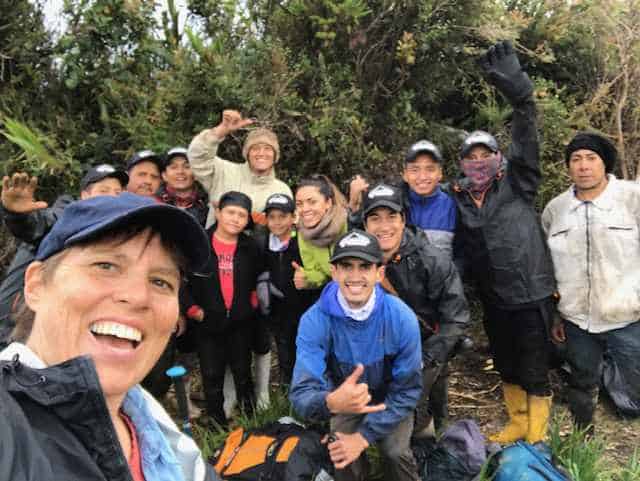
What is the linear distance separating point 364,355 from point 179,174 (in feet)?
8.22

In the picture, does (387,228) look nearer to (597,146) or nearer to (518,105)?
(518,105)

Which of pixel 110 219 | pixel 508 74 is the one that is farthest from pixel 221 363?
pixel 110 219

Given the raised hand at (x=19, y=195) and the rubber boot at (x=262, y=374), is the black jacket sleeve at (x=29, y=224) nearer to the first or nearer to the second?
the raised hand at (x=19, y=195)

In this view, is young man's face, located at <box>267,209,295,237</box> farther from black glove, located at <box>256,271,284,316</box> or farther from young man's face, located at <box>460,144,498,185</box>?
young man's face, located at <box>460,144,498,185</box>

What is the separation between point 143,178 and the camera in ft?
14.7

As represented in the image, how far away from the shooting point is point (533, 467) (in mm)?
3045

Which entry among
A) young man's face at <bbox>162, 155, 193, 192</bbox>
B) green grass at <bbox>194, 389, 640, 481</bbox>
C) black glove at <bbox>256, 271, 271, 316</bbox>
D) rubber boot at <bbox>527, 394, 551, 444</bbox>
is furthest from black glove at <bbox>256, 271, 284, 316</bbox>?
Answer: rubber boot at <bbox>527, 394, 551, 444</bbox>

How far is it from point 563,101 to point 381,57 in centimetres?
231

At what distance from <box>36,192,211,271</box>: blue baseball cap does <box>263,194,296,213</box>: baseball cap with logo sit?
2746 millimetres

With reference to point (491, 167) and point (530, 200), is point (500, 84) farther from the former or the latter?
point (530, 200)

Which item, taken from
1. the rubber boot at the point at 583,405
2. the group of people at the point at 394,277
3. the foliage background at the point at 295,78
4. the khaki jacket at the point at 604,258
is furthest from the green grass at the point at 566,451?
the foliage background at the point at 295,78

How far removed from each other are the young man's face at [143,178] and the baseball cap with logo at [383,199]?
197 centimetres

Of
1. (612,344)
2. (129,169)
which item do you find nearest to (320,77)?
(129,169)

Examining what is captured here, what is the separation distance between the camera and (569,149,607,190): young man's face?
11.8 ft
